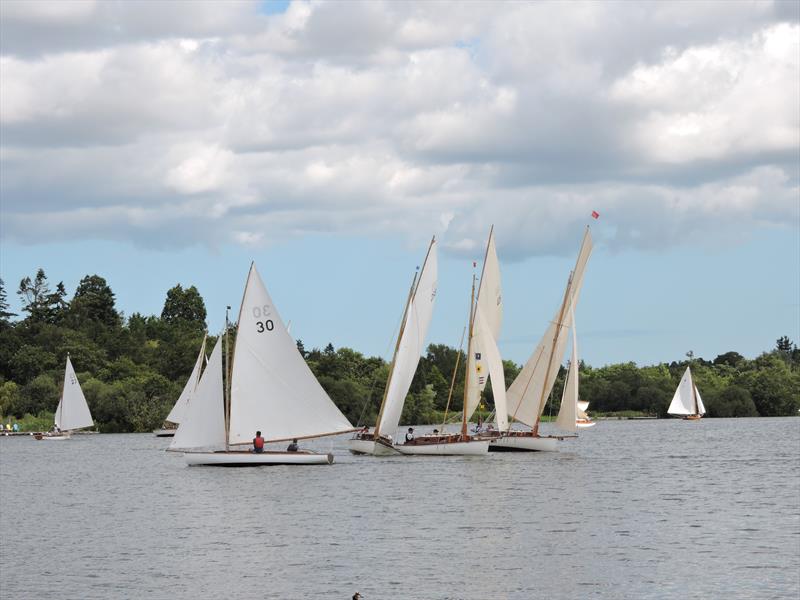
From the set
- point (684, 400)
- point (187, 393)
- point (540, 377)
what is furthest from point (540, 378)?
point (684, 400)

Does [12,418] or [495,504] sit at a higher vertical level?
[12,418]

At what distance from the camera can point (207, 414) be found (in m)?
73.9

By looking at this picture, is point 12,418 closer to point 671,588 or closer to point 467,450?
point 467,450

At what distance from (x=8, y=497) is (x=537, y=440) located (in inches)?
1510

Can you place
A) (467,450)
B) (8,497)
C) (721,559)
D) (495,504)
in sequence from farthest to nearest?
(467,450) → (8,497) → (495,504) → (721,559)

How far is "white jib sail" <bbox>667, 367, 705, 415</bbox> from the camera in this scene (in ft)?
618

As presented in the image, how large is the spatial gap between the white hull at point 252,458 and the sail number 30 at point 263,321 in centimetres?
708

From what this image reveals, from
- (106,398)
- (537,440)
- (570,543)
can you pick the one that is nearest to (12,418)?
(106,398)

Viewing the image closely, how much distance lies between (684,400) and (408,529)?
14349cm

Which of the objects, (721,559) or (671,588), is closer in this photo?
(671,588)

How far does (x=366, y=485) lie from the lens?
6969 cm

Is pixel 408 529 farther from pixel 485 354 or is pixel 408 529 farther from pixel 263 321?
pixel 485 354

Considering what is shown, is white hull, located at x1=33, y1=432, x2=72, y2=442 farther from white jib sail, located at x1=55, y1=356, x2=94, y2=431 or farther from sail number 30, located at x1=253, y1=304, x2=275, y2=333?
sail number 30, located at x1=253, y1=304, x2=275, y2=333

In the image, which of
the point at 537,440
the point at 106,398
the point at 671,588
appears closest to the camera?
the point at 671,588
